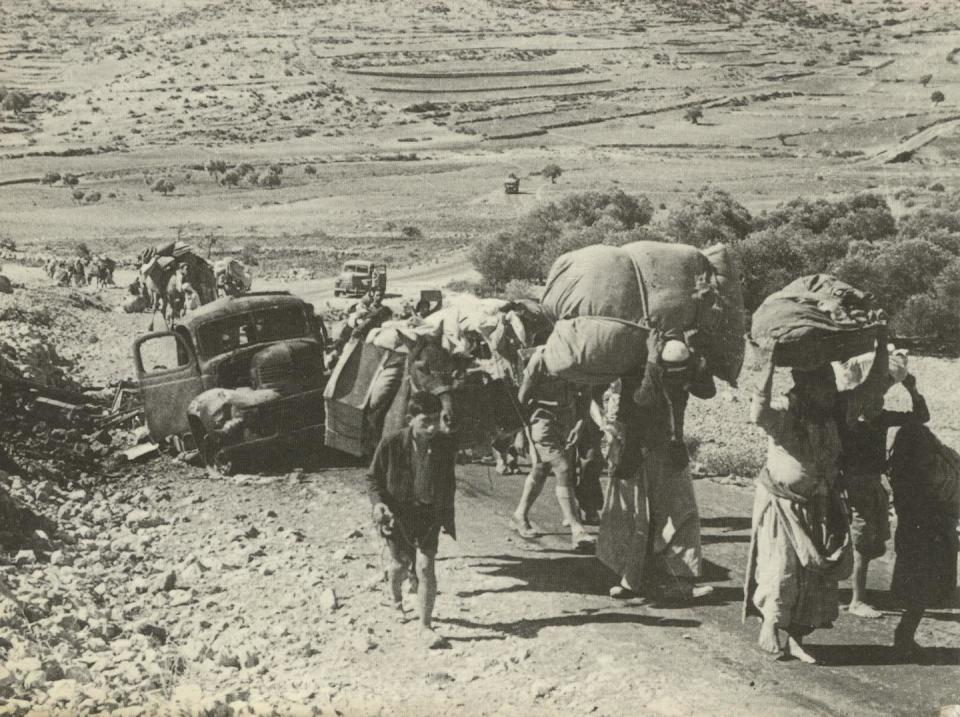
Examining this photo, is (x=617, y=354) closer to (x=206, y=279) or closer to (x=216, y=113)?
(x=206, y=279)

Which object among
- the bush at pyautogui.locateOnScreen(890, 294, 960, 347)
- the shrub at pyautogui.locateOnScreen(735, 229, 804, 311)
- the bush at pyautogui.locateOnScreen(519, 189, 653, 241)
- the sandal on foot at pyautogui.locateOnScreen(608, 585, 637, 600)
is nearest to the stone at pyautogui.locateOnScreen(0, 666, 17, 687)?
the sandal on foot at pyautogui.locateOnScreen(608, 585, 637, 600)

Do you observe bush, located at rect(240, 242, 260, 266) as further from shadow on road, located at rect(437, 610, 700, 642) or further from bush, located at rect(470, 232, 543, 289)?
shadow on road, located at rect(437, 610, 700, 642)

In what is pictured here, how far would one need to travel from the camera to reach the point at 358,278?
2828 cm

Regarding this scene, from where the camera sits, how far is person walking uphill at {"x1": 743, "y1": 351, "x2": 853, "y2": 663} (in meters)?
5.76

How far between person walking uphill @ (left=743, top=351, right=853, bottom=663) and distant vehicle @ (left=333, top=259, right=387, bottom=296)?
22058mm

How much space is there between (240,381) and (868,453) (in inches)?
283

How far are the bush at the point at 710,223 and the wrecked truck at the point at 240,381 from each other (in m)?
17.1

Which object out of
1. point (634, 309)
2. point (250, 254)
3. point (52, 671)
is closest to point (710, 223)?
point (250, 254)

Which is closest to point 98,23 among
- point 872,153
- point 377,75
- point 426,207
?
point 426,207

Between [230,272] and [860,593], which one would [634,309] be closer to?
[860,593]

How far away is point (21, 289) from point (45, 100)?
13567mm

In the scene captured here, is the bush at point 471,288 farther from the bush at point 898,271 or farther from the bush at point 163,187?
the bush at point 163,187

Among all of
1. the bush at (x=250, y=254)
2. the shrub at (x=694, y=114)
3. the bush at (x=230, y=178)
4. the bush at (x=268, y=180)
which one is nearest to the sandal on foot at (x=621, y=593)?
the bush at (x=250, y=254)

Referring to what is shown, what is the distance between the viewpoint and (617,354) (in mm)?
7090
